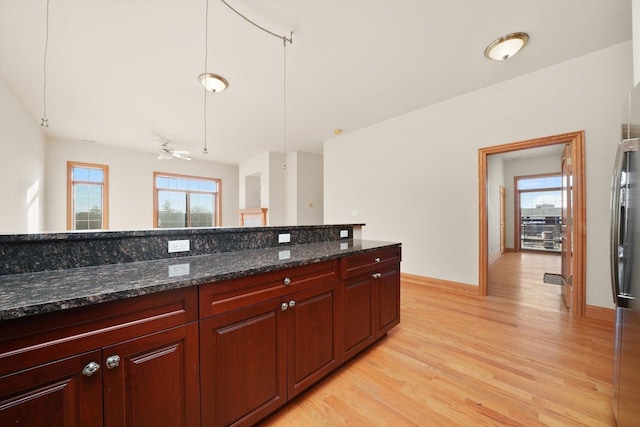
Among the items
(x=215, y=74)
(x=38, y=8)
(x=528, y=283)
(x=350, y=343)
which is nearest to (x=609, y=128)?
(x=528, y=283)

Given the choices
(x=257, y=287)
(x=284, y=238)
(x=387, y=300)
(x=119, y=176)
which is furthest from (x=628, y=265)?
(x=119, y=176)

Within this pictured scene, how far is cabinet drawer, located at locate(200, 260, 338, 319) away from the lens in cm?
107

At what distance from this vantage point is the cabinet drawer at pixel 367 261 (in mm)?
1729

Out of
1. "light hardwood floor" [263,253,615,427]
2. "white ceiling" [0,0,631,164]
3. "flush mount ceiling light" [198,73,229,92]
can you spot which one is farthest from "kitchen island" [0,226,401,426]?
"flush mount ceiling light" [198,73,229,92]

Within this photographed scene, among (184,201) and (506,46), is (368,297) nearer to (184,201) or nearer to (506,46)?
(506,46)

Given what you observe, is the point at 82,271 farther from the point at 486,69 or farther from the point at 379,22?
the point at 486,69

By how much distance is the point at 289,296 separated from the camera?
1369 millimetres

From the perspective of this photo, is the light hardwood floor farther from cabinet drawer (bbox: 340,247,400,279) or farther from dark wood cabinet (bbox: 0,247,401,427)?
cabinet drawer (bbox: 340,247,400,279)

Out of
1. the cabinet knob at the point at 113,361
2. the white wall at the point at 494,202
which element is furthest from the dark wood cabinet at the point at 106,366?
the white wall at the point at 494,202

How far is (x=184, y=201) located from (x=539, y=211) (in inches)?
431

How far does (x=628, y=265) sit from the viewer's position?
1114mm

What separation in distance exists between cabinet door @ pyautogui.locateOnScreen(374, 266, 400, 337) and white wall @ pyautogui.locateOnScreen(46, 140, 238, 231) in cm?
577

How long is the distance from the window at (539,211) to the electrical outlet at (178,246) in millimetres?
9096

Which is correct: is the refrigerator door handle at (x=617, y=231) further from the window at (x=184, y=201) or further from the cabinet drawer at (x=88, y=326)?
the window at (x=184, y=201)
